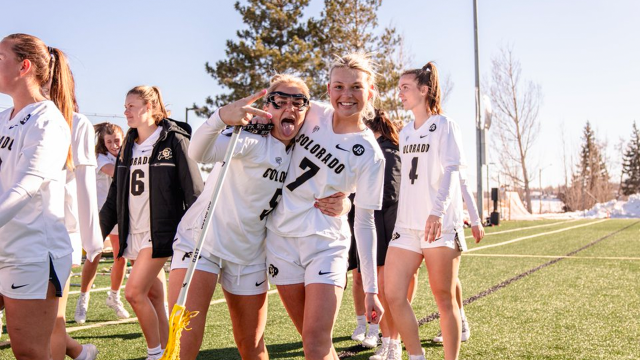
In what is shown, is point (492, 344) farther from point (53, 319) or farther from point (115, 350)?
point (53, 319)

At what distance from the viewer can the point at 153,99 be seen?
5.17 meters

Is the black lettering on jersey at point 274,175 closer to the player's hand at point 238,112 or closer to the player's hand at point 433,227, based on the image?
the player's hand at point 238,112

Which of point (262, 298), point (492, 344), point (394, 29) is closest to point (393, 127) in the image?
point (492, 344)

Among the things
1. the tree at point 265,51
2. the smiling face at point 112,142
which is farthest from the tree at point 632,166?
the smiling face at point 112,142

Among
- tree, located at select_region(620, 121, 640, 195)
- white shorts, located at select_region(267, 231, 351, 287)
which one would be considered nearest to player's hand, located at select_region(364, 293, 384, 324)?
white shorts, located at select_region(267, 231, 351, 287)

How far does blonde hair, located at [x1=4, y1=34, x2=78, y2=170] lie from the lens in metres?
3.19

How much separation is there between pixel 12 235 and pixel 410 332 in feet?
8.79

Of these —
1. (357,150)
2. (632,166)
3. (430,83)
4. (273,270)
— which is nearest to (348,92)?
(357,150)

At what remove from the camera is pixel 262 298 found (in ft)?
11.6

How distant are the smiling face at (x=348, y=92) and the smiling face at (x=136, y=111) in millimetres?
2015

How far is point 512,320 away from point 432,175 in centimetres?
286

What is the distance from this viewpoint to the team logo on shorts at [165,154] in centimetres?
488

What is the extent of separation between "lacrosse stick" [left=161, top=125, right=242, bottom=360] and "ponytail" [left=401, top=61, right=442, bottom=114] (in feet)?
6.41

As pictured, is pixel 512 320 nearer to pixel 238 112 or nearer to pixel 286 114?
pixel 286 114
